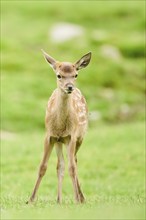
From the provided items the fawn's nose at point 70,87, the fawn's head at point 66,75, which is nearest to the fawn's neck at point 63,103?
the fawn's head at point 66,75

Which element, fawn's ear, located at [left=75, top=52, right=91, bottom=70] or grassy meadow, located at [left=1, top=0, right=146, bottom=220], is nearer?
fawn's ear, located at [left=75, top=52, right=91, bottom=70]

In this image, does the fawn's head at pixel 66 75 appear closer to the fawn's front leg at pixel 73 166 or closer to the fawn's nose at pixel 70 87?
the fawn's nose at pixel 70 87

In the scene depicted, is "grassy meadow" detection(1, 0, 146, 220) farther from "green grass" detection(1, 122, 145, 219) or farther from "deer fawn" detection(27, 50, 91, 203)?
"deer fawn" detection(27, 50, 91, 203)

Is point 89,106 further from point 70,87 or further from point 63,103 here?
point 70,87

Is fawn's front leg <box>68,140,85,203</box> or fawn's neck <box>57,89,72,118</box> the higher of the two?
fawn's neck <box>57,89,72,118</box>

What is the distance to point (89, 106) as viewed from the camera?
39.4m

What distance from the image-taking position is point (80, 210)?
11.5 m

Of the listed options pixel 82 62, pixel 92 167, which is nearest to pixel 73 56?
pixel 92 167

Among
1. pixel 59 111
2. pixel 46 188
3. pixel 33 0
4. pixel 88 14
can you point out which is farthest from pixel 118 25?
pixel 59 111

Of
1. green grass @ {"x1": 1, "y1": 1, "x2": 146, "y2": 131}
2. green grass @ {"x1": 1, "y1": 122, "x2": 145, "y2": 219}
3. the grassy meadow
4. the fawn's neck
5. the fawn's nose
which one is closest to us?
the fawn's nose

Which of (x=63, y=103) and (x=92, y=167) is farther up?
(x=63, y=103)

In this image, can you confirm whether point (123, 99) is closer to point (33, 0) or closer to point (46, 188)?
point (46, 188)

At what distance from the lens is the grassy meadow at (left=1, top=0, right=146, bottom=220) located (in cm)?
1527

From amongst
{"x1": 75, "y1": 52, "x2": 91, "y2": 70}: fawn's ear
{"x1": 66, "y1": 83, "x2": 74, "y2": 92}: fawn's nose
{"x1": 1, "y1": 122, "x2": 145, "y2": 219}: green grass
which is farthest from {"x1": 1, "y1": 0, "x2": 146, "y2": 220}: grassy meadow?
{"x1": 75, "y1": 52, "x2": 91, "y2": 70}: fawn's ear
